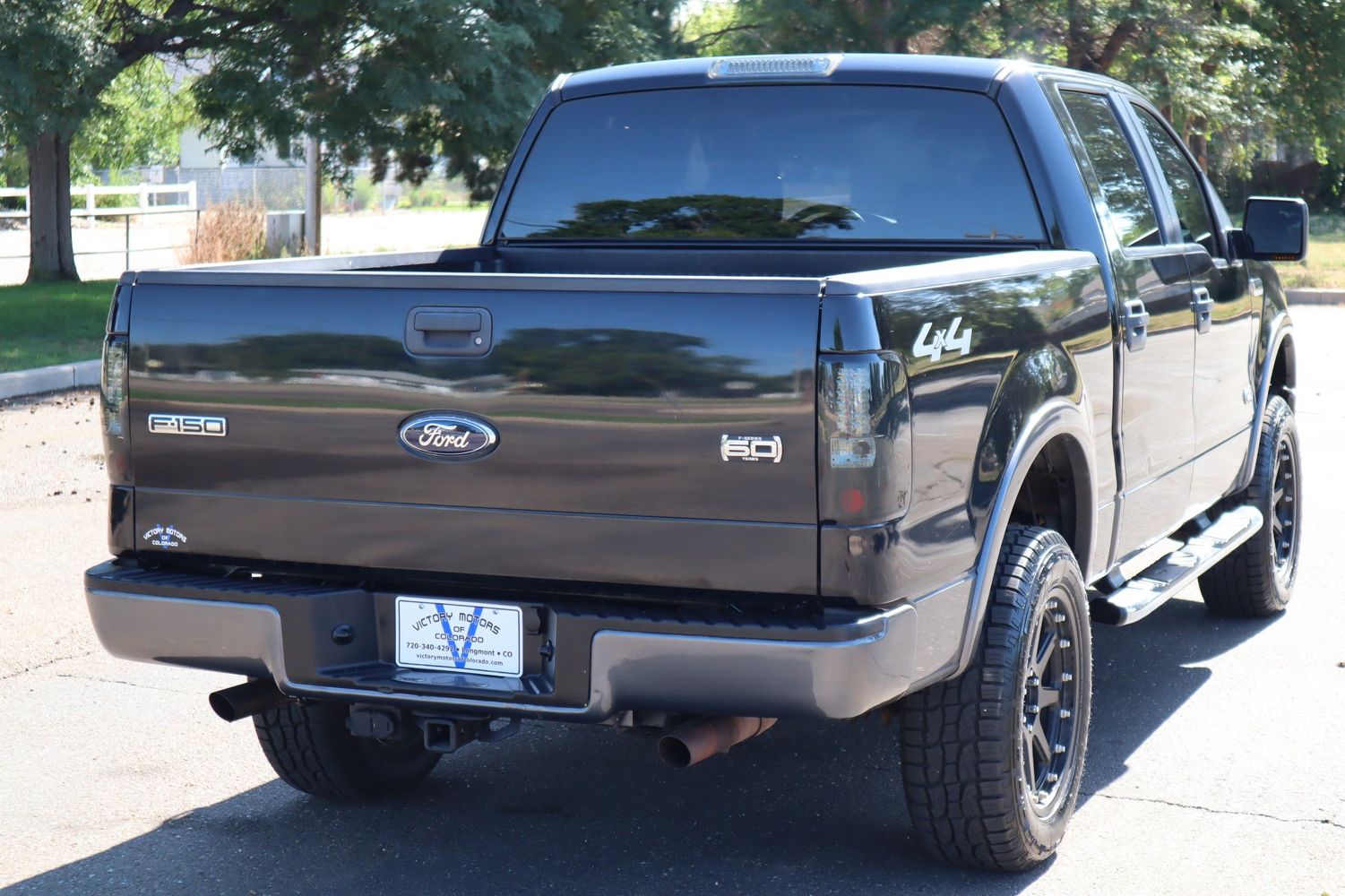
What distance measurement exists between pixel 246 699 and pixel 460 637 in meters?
0.72

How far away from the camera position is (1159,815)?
425cm

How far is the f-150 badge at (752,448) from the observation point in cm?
312

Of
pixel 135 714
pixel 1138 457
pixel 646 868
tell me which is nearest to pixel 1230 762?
pixel 1138 457

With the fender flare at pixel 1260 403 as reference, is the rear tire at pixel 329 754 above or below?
below

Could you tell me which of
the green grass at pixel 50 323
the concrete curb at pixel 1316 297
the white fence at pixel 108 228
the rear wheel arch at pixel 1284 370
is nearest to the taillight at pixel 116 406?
the rear wheel arch at pixel 1284 370

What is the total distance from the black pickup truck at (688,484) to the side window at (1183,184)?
3.25 ft

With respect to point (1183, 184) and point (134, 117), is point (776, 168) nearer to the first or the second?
point (1183, 184)

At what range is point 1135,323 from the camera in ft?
15.0

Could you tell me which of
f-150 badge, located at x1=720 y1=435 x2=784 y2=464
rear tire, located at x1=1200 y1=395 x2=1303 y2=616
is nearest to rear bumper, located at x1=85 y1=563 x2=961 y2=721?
f-150 badge, located at x1=720 y1=435 x2=784 y2=464

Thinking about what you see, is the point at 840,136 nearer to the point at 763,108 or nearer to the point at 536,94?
the point at 763,108

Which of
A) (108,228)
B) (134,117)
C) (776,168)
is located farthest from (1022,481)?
(108,228)

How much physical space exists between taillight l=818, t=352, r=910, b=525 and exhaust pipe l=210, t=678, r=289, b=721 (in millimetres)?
1511

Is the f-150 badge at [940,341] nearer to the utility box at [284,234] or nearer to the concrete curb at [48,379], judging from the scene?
the concrete curb at [48,379]

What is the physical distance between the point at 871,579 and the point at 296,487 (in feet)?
4.25
